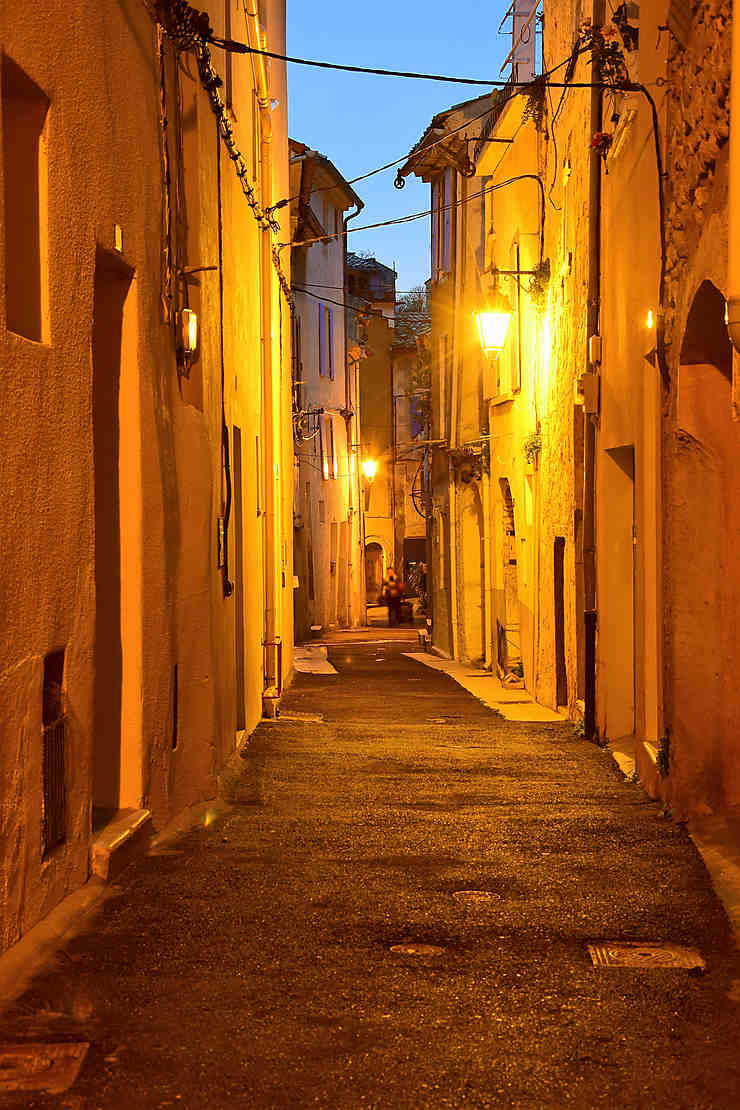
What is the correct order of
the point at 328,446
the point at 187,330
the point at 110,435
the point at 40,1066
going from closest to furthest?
Result: the point at 40,1066 → the point at 110,435 → the point at 187,330 → the point at 328,446

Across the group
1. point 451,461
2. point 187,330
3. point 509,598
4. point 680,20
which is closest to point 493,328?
point 509,598

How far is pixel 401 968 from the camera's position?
15.2ft

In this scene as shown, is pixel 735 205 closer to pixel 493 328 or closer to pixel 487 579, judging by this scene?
pixel 493 328

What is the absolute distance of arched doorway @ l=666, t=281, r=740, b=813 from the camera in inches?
282

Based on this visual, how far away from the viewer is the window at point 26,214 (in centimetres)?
507

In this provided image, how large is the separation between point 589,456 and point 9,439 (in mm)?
7837

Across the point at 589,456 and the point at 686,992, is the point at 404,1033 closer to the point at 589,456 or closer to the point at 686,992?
the point at 686,992

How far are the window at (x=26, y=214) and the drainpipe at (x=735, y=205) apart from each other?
104 inches

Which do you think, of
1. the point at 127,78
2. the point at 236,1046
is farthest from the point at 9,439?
the point at 127,78

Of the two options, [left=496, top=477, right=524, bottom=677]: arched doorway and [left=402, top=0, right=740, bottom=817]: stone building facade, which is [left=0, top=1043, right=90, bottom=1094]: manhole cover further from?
[left=496, top=477, right=524, bottom=677]: arched doorway

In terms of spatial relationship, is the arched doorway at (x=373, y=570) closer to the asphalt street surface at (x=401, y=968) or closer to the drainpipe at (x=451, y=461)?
the drainpipe at (x=451, y=461)

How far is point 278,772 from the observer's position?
9.27 metres

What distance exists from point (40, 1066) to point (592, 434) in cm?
873

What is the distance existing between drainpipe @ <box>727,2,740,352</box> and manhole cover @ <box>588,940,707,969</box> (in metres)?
2.31
